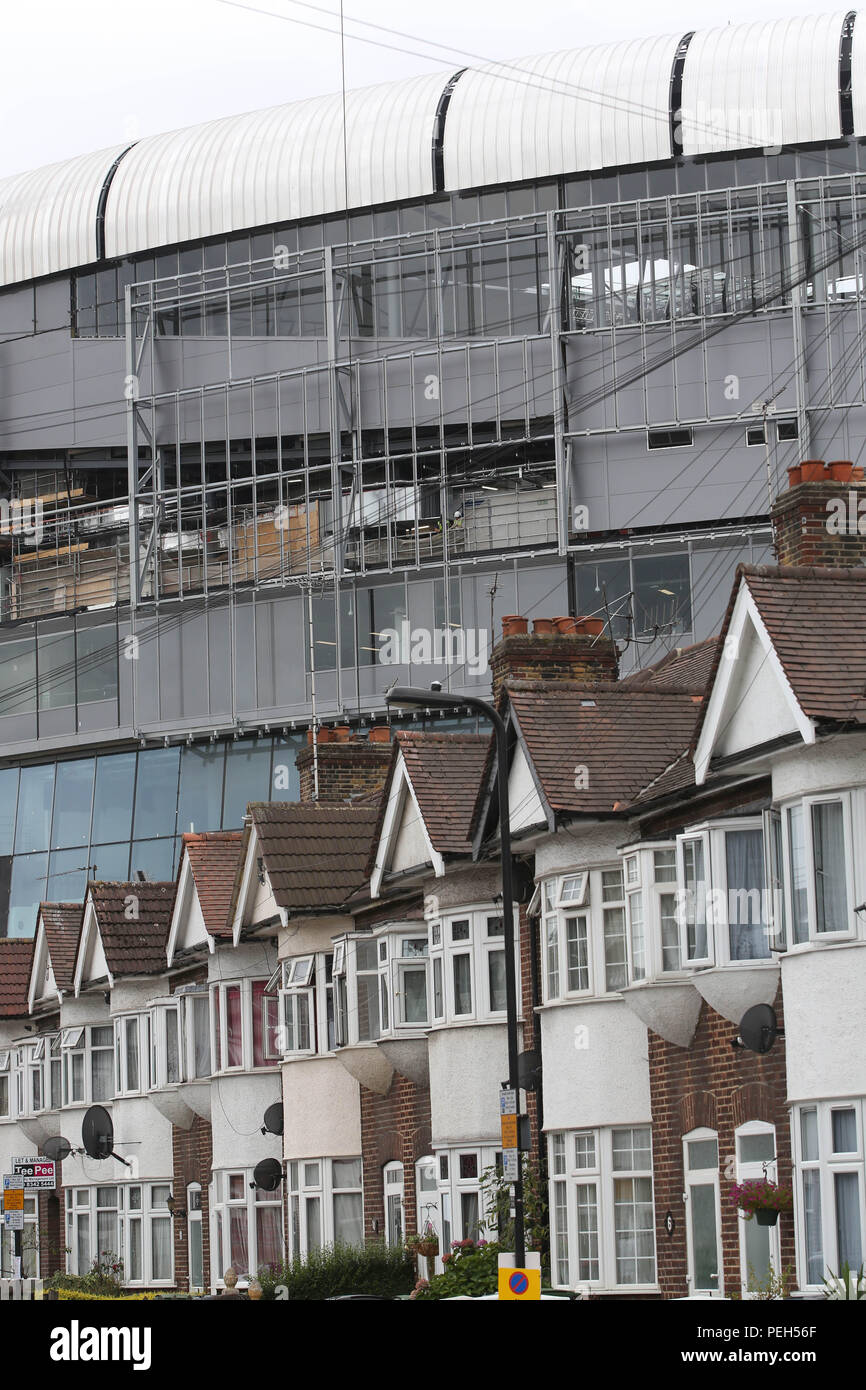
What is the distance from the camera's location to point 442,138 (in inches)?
2518

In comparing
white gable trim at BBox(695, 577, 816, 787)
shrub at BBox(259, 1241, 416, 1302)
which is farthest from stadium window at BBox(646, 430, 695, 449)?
white gable trim at BBox(695, 577, 816, 787)

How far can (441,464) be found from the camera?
60.5m

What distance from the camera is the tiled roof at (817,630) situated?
21141 millimetres

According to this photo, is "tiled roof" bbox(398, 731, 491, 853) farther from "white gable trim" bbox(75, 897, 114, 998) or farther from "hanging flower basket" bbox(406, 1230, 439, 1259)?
"white gable trim" bbox(75, 897, 114, 998)

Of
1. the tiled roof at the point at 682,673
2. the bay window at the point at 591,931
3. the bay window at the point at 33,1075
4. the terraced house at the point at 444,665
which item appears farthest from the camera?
the bay window at the point at 33,1075

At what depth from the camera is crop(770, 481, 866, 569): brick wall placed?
24.1m

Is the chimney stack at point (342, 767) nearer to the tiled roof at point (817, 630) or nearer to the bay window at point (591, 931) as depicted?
the bay window at point (591, 931)

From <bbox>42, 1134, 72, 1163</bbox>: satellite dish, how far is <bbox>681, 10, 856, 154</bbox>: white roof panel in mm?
31587

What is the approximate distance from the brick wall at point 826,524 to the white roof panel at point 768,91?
38.2m

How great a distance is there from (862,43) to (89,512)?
26609mm

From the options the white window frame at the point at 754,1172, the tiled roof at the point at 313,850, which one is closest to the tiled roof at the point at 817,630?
the white window frame at the point at 754,1172

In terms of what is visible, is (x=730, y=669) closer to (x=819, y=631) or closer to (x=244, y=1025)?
(x=819, y=631)

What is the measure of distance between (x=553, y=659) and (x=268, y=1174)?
1157cm

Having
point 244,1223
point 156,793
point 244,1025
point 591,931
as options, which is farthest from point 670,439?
point 591,931
